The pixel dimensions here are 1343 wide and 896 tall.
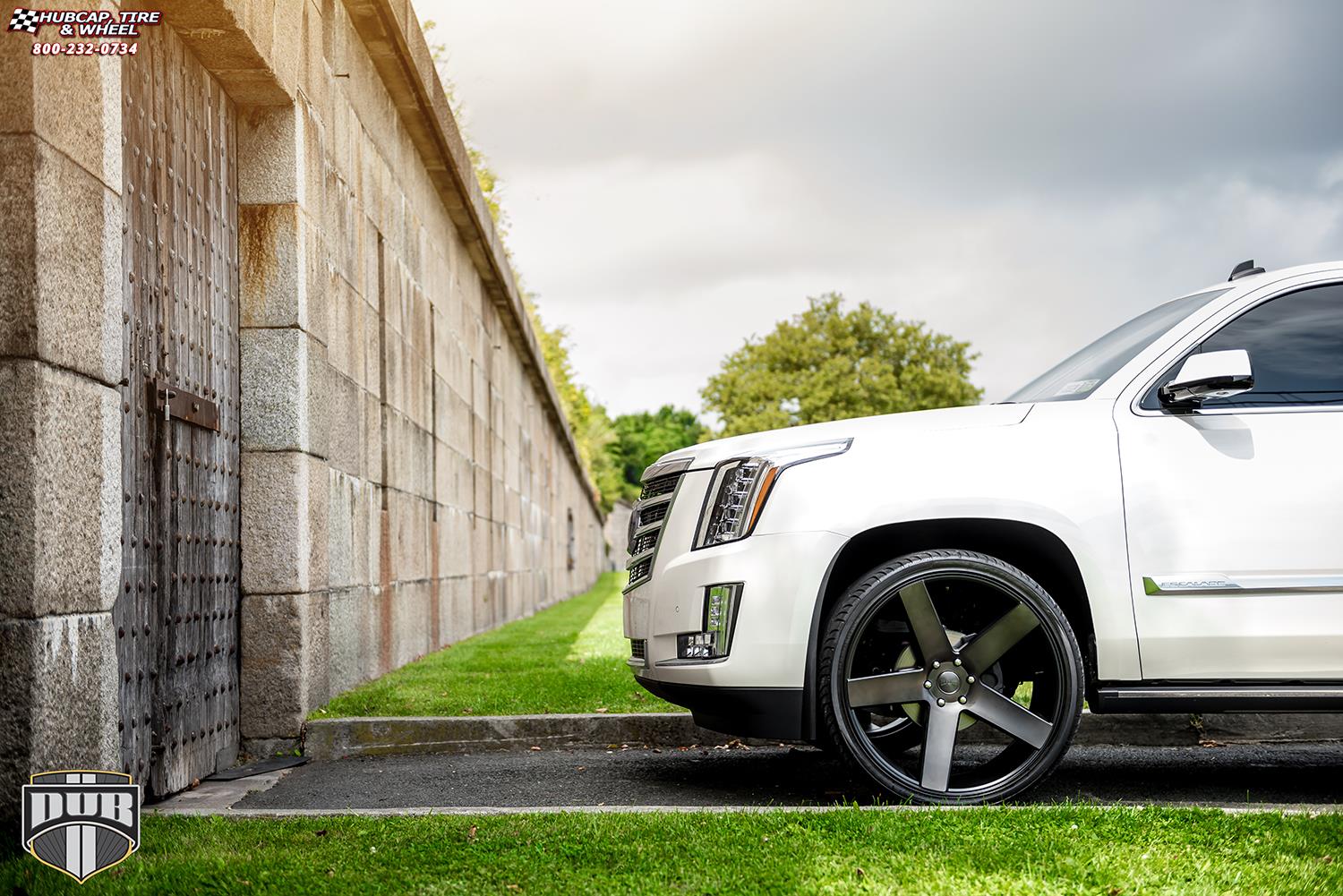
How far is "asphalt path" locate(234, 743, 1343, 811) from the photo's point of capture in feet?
15.7

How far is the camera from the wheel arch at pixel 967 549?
14.7ft

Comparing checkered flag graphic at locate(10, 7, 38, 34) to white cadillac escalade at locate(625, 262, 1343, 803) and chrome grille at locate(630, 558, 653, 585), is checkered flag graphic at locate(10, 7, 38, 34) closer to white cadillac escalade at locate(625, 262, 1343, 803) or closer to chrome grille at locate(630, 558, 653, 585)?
white cadillac escalade at locate(625, 262, 1343, 803)

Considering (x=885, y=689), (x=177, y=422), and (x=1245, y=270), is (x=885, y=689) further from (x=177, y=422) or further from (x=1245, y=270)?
(x=177, y=422)

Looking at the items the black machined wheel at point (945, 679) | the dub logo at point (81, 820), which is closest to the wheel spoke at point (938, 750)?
the black machined wheel at point (945, 679)

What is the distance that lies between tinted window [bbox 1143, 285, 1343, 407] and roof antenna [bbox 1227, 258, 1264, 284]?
0.47m

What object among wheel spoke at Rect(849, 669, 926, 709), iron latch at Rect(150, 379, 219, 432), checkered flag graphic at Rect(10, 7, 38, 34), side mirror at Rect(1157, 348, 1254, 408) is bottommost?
wheel spoke at Rect(849, 669, 926, 709)

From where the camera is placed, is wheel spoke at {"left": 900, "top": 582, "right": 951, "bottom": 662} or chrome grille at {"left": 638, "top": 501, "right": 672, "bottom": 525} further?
chrome grille at {"left": 638, "top": 501, "right": 672, "bottom": 525}

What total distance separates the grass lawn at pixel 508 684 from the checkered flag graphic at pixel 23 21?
3.64 metres

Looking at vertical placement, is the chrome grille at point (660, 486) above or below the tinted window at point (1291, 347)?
below

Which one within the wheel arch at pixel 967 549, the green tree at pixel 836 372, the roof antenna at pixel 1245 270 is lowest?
the wheel arch at pixel 967 549

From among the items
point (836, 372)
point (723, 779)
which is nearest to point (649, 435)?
point (836, 372)

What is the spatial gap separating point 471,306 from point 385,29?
5461mm

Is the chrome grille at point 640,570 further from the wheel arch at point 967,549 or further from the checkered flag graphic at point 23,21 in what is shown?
the checkered flag graphic at point 23,21

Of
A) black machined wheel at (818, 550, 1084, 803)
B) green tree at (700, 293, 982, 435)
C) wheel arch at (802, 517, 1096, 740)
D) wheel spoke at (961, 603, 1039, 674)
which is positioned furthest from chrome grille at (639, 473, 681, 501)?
green tree at (700, 293, 982, 435)
